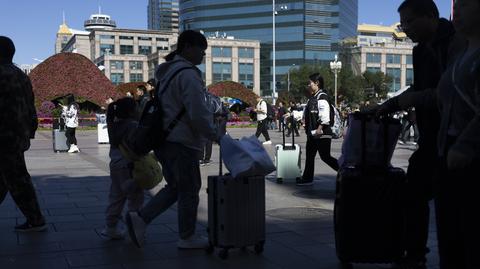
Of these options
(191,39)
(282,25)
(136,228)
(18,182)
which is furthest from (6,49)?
(282,25)

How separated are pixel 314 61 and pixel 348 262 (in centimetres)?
12722

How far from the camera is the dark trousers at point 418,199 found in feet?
12.4

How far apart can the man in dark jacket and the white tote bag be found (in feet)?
3.43

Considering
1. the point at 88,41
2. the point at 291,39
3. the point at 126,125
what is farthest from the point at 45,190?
the point at 88,41

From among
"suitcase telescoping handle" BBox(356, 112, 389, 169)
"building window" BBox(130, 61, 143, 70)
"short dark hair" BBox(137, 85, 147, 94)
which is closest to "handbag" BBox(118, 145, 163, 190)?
"suitcase telescoping handle" BBox(356, 112, 389, 169)

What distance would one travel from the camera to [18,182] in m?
5.21

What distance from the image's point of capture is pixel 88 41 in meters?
154

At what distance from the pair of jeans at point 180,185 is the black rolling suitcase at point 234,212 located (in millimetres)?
200

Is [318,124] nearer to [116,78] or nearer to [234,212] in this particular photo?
[234,212]

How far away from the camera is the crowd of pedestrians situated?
2.68 meters

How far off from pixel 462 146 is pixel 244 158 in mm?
2049

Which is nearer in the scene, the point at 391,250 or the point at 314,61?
the point at 391,250

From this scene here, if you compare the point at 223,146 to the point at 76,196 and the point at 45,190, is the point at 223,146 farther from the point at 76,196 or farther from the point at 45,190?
the point at 45,190

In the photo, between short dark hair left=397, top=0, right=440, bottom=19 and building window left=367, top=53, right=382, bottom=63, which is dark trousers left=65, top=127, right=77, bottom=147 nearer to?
short dark hair left=397, top=0, right=440, bottom=19
